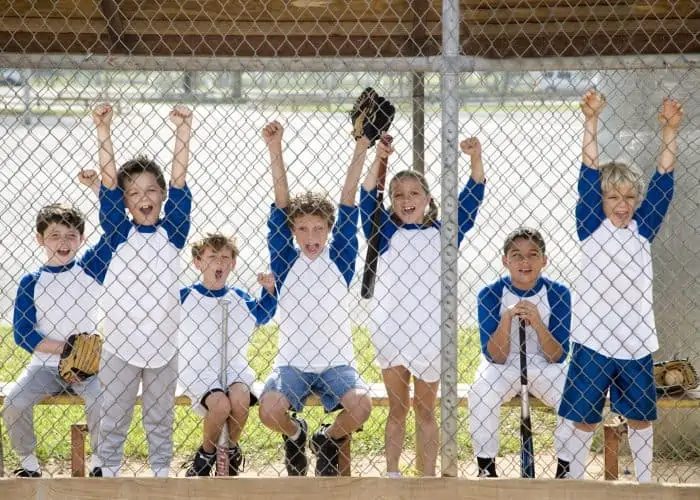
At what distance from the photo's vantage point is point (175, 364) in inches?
171

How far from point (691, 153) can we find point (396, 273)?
189 cm

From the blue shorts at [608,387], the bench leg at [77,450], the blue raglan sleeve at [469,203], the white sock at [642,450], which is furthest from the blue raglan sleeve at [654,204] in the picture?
the bench leg at [77,450]

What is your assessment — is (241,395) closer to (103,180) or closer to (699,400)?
(103,180)

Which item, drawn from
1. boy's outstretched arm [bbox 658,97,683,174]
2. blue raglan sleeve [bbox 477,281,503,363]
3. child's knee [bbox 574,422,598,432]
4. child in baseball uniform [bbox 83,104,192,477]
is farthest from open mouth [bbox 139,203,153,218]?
boy's outstretched arm [bbox 658,97,683,174]

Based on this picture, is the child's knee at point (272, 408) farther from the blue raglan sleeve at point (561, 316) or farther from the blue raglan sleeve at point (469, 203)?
the blue raglan sleeve at point (561, 316)

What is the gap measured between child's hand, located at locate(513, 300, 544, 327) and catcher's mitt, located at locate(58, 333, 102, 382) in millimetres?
1732

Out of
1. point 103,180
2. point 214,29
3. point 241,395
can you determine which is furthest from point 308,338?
point 214,29

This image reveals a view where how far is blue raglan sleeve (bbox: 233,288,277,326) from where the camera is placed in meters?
4.54

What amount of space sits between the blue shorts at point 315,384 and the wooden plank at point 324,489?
18.0 inches

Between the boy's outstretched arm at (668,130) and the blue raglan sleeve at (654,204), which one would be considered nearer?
→ the boy's outstretched arm at (668,130)

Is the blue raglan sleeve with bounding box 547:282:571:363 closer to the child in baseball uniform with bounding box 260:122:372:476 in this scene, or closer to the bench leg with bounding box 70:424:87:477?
the child in baseball uniform with bounding box 260:122:372:476

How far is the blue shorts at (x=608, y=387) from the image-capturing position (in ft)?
13.9

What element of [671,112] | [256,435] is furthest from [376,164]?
[256,435]

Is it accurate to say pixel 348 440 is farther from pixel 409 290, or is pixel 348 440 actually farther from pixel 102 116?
pixel 102 116
